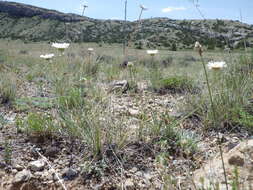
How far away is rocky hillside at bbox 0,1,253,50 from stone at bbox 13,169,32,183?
1859 cm

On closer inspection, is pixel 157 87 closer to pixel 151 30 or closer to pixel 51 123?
pixel 51 123

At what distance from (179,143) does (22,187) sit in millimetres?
1075

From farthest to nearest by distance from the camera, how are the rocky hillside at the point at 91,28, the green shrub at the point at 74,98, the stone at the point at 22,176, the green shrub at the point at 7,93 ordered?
the rocky hillside at the point at 91,28
the green shrub at the point at 7,93
the green shrub at the point at 74,98
the stone at the point at 22,176

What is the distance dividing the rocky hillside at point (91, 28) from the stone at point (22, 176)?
18.6 m

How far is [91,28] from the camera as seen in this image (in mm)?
31781

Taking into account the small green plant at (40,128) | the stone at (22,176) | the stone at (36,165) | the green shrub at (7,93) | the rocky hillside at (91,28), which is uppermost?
the rocky hillside at (91,28)

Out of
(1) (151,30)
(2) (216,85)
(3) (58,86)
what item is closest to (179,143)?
(2) (216,85)

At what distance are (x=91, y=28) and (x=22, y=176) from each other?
31.8 meters

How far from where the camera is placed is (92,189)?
1.44 metres

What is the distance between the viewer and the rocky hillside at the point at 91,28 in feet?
77.9

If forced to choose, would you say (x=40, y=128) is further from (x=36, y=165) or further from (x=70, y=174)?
(x=70, y=174)

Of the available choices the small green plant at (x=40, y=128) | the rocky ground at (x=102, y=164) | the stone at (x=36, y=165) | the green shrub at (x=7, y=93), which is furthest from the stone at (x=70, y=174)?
the green shrub at (x=7, y=93)

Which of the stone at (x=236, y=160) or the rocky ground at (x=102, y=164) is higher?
the stone at (x=236, y=160)

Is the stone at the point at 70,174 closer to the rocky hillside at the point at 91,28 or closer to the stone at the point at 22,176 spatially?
the stone at the point at 22,176
